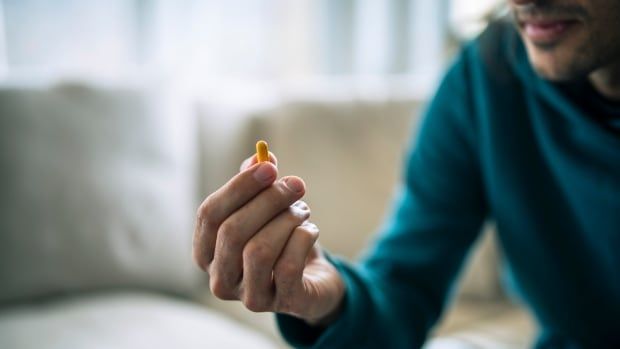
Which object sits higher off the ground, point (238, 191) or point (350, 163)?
point (238, 191)

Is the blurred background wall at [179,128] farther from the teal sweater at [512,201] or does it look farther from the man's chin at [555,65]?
the man's chin at [555,65]

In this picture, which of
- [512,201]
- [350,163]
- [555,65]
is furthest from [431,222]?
[350,163]

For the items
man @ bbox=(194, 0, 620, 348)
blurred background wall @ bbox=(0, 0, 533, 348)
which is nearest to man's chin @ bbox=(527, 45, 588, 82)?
man @ bbox=(194, 0, 620, 348)

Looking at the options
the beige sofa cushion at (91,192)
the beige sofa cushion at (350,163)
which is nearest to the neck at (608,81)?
the beige sofa cushion at (350,163)

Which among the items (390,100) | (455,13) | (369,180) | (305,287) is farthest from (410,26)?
(305,287)

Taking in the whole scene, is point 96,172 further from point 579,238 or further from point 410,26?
point 410,26

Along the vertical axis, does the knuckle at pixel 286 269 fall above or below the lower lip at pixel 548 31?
below

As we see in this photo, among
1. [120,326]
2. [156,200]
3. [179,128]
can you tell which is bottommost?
[120,326]

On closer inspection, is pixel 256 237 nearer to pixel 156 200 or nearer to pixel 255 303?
pixel 255 303
